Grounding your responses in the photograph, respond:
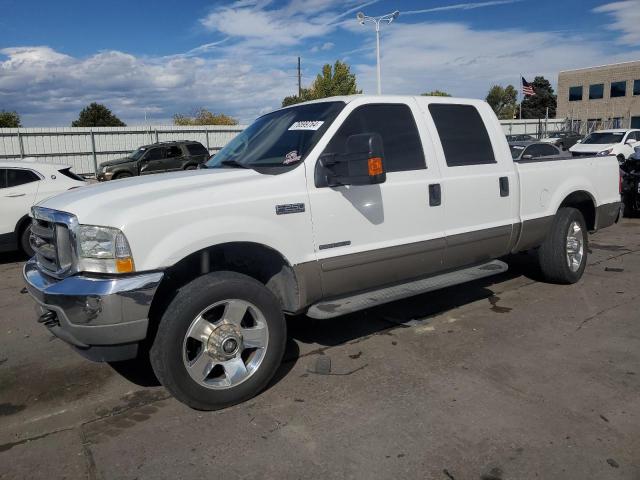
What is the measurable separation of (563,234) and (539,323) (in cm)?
131

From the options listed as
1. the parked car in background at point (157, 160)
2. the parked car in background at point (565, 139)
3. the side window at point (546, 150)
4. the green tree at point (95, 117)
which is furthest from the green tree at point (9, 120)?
the side window at point (546, 150)

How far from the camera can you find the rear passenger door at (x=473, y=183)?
4590 millimetres

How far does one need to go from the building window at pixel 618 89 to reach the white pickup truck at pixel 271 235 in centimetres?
5728

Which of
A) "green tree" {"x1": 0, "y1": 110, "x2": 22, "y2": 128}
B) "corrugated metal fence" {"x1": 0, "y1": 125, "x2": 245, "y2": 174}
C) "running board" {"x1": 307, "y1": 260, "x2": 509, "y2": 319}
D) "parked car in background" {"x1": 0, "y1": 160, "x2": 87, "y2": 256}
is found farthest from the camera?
"green tree" {"x1": 0, "y1": 110, "x2": 22, "y2": 128}

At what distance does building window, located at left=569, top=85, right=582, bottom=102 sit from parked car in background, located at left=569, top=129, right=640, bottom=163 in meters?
39.8

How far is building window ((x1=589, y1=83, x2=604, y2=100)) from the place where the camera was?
55.1 m

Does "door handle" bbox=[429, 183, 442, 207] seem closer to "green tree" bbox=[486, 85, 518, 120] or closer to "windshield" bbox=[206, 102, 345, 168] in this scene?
"windshield" bbox=[206, 102, 345, 168]

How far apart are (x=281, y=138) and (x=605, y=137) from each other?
2155 centimetres

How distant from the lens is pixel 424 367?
4016mm

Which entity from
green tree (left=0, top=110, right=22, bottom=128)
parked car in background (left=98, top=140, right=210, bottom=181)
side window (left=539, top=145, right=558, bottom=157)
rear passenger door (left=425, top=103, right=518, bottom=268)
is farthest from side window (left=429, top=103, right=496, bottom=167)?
green tree (left=0, top=110, right=22, bottom=128)

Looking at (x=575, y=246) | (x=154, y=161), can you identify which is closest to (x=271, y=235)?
(x=575, y=246)

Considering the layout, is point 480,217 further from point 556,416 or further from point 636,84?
point 636,84

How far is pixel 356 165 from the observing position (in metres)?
3.62

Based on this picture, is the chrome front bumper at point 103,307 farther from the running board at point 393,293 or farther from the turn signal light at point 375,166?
the turn signal light at point 375,166
